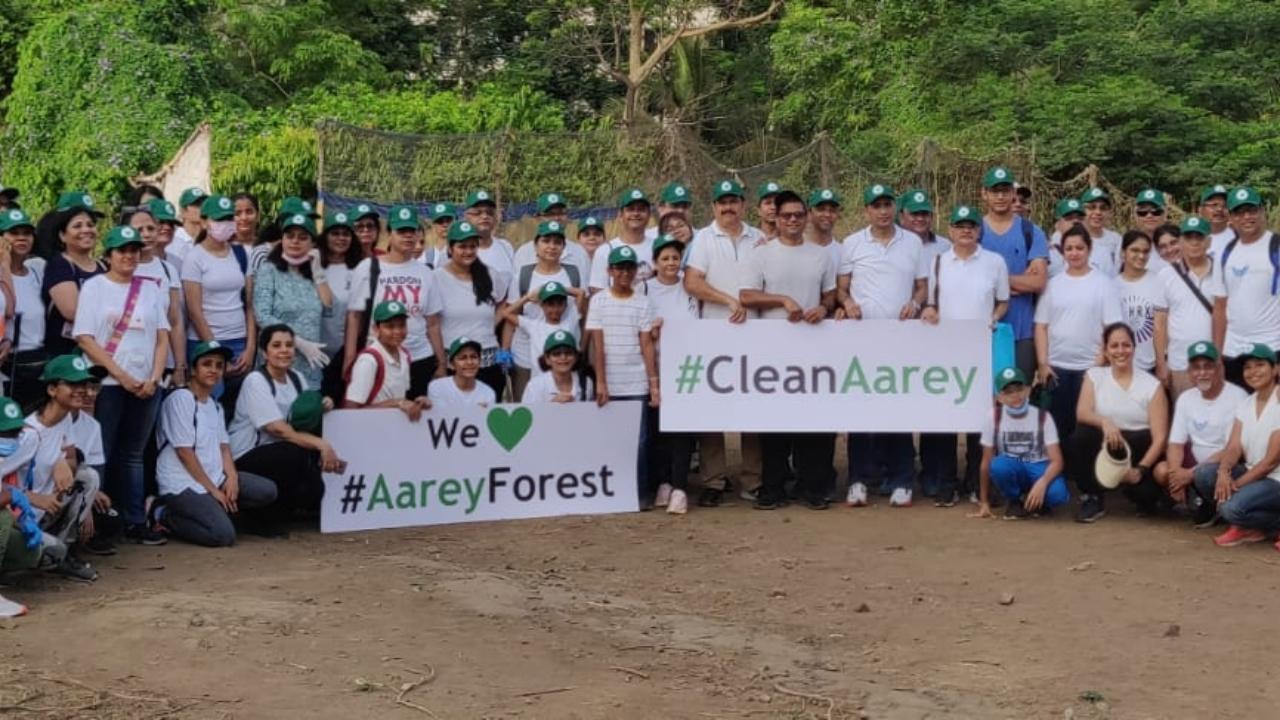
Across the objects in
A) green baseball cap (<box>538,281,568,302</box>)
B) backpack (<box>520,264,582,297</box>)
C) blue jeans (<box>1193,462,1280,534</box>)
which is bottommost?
blue jeans (<box>1193,462,1280,534</box>)

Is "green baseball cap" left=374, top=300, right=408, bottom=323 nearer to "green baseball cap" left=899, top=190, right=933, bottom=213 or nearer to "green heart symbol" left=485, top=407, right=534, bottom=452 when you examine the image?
"green heart symbol" left=485, top=407, right=534, bottom=452

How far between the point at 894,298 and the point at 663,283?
1343 millimetres

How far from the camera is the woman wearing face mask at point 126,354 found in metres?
7.49

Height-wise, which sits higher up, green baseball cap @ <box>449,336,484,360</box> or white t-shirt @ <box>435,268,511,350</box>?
white t-shirt @ <box>435,268,511,350</box>

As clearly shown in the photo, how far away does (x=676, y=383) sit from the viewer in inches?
348

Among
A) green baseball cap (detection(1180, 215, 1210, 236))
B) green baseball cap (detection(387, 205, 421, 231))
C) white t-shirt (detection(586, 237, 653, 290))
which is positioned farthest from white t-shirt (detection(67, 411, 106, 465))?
green baseball cap (detection(1180, 215, 1210, 236))

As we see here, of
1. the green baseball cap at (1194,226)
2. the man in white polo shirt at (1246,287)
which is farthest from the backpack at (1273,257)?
the green baseball cap at (1194,226)

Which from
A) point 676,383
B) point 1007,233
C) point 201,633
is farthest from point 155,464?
point 1007,233

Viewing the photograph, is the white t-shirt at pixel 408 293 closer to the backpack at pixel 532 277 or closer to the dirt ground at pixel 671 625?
the backpack at pixel 532 277

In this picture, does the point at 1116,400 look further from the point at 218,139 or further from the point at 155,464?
the point at 218,139

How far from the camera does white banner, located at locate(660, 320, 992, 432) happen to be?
884 cm

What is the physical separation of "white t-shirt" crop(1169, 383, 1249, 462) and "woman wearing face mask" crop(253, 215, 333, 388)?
15.4 ft

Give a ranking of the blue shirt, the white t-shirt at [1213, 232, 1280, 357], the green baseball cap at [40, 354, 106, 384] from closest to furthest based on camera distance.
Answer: the green baseball cap at [40, 354, 106, 384], the white t-shirt at [1213, 232, 1280, 357], the blue shirt

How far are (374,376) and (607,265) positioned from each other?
155cm
